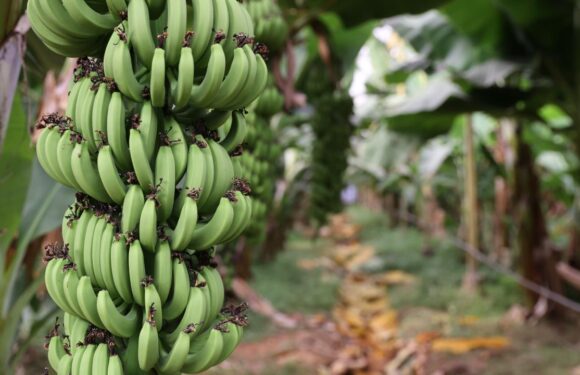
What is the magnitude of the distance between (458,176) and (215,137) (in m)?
5.41

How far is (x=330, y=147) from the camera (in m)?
2.52

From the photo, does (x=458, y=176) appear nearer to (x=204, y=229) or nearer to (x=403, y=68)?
(x=403, y=68)

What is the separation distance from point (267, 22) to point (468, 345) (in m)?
2.62

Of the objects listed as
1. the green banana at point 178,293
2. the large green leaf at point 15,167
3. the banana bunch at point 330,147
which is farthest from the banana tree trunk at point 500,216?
the green banana at point 178,293

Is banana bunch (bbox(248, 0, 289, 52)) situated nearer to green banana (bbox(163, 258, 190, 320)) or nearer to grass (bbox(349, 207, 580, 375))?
green banana (bbox(163, 258, 190, 320))

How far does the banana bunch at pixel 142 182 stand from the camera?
2.21ft

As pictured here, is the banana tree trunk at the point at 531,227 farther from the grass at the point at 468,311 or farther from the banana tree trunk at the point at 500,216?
the banana tree trunk at the point at 500,216

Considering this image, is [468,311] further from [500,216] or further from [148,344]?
[148,344]

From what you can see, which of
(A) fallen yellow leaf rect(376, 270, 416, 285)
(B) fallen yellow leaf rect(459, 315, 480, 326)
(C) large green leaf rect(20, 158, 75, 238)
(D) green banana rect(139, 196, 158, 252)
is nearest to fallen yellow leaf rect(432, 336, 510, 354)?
(B) fallen yellow leaf rect(459, 315, 480, 326)

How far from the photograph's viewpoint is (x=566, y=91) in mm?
3184

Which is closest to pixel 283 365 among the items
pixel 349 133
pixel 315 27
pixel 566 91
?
pixel 349 133

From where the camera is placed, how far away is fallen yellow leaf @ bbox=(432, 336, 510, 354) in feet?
11.3

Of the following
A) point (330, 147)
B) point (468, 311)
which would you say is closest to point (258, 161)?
point (330, 147)

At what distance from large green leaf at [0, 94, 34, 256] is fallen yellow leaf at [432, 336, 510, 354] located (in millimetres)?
2778
